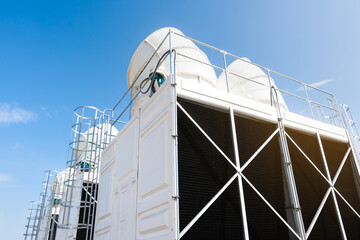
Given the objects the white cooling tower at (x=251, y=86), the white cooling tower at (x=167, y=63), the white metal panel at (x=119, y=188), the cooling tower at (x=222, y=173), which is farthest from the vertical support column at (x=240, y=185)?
the white cooling tower at (x=251, y=86)

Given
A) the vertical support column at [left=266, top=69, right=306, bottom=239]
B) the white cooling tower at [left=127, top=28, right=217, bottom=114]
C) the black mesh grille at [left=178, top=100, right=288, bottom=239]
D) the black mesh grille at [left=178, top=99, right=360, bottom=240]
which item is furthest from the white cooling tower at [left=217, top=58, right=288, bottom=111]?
the black mesh grille at [left=178, top=100, right=288, bottom=239]

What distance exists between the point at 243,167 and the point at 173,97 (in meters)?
1.77

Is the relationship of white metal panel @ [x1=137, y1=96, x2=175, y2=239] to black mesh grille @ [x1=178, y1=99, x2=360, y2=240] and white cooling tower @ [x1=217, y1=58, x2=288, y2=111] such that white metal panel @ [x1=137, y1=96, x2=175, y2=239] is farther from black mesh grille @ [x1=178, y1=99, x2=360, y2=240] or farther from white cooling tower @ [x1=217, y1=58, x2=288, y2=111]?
white cooling tower @ [x1=217, y1=58, x2=288, y2=111]

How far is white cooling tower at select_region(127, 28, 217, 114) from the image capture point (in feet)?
27.2

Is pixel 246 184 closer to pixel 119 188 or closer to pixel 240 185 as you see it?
pixel 240 185

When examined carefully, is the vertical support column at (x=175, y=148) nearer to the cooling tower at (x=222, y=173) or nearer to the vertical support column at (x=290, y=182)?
the cooling tower at (x=222, y=173)

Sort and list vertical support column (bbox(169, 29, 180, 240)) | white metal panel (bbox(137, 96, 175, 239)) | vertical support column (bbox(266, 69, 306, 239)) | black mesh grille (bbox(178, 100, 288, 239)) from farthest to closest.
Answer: vertical support column (bbox(266, 69, 306, 239)), black mesh grille (bbox(178, 100, 288, 239)), white metal panel (bbox(137, 96, 175, 239)), vertical support column (bbox(169, 29, 180, 240))

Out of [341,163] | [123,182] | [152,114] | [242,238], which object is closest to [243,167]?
[242,238]

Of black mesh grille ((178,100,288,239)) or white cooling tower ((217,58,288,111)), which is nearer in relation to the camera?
black mesh grille ((178,100,288,239))

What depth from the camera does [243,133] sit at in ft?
18.2

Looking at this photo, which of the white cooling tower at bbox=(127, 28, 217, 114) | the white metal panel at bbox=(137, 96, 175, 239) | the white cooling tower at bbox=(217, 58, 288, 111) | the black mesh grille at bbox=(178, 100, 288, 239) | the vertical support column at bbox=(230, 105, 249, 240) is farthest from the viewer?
the white cooling tower at bbox=(217, 58, 288, 111)

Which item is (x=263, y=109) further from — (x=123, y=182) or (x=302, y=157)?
(x=123, y=182)

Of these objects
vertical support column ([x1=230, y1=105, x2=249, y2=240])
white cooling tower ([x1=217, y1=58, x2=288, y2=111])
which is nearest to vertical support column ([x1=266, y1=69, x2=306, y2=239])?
vertical support column ([x1=230, y1=105, x2=249, y2=240])

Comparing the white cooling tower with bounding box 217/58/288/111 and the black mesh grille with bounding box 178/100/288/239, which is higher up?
the white cooling tower with bounding box 217/58/288/111
